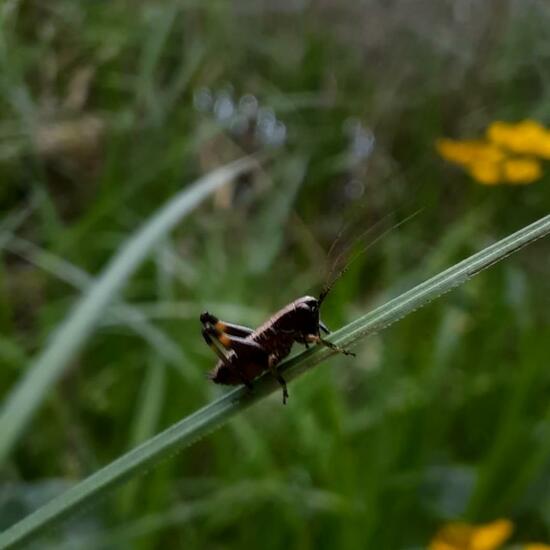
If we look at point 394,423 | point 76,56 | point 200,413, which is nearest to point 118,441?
point 394,423

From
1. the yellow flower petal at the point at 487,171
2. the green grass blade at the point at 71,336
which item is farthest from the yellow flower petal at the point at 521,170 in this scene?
the green grass blade at the point at 71,336

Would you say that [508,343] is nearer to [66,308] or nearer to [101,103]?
[66,308]

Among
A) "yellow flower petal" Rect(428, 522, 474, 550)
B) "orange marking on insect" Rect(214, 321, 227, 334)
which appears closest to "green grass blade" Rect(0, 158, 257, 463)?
"orange marking on insect" Rect(214, 321, 227, 334)

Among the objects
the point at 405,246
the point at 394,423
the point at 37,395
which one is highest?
the point at 405,246

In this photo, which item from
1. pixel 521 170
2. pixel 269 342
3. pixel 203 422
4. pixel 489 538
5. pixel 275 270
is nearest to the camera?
pixel 203 422

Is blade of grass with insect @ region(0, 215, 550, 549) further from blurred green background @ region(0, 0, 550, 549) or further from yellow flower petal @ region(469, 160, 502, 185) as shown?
yellow flower petal @ region(469, 160, 502, 185)

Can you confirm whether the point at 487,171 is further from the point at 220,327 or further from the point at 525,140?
the point at 220,327

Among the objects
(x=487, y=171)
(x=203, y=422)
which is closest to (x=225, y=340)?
(x=203, y=422)
